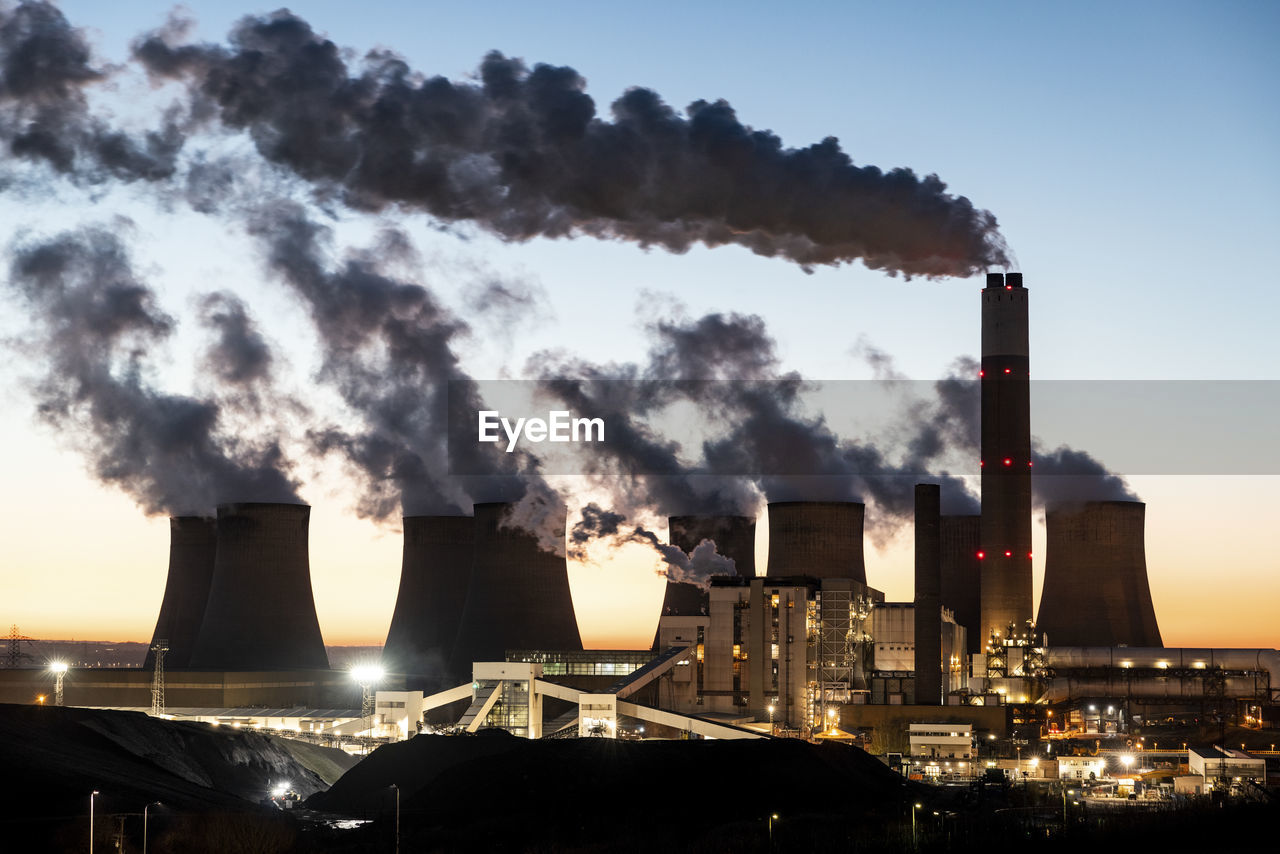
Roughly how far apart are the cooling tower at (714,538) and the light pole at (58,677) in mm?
18679

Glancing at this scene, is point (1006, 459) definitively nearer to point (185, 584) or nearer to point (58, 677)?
point (185, 584)

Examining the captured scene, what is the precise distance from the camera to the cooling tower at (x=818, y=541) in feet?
174

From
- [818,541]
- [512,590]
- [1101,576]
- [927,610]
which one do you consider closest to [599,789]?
[512,590]

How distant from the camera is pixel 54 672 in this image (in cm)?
5272

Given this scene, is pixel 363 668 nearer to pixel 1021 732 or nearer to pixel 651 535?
pixel 651 535

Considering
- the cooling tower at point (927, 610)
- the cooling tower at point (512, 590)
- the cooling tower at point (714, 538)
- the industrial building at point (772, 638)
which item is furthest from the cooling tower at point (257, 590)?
the cooling tower at point (927, 610)

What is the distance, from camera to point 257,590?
166ft

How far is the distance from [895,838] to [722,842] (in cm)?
368

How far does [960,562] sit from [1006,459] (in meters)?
7.09

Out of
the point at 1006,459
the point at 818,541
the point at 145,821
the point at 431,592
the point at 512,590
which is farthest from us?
the point at 1006,459

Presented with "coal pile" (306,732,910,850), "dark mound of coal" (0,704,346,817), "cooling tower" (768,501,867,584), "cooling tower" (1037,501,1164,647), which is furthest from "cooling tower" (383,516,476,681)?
"cooling tower" (1037,501,1164,647)

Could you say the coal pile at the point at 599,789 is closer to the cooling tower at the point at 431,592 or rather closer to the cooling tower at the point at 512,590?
the cooling tower at the point at 512,590

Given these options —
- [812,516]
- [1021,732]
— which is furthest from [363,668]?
[1021,732]

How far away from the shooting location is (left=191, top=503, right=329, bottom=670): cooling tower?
166ft
